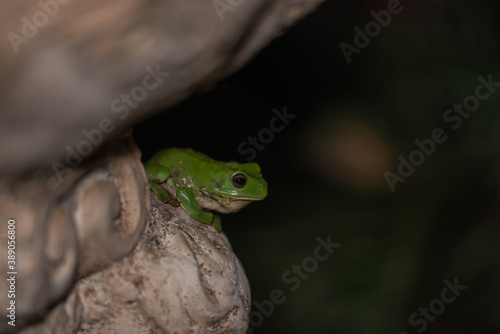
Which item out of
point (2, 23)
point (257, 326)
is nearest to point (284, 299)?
point (257, 326)

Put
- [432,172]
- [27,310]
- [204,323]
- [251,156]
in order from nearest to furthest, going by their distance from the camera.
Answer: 1. [27,310]
2. [204,323]
3. [251,156]
4. [432,172]

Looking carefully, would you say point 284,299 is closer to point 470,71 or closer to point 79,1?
point 470,71

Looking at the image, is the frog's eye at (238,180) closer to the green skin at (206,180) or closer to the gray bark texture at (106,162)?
the green skin at (206,180)

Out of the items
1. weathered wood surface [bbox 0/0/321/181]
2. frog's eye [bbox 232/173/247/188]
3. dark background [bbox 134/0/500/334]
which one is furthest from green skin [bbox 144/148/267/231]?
dark background [bbox 134/0/500/334]

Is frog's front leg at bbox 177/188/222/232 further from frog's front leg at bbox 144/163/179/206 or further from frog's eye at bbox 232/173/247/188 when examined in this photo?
frog's eye at bbox 232/173/247/188

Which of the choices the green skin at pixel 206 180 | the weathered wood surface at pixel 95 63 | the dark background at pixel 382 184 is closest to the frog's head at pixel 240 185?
the green skin at pixel 206 180

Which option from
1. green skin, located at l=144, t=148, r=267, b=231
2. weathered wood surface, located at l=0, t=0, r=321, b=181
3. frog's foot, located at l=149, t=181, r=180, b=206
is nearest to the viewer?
weathered wood surface, located at l=0, t=0, r=321, b=181
